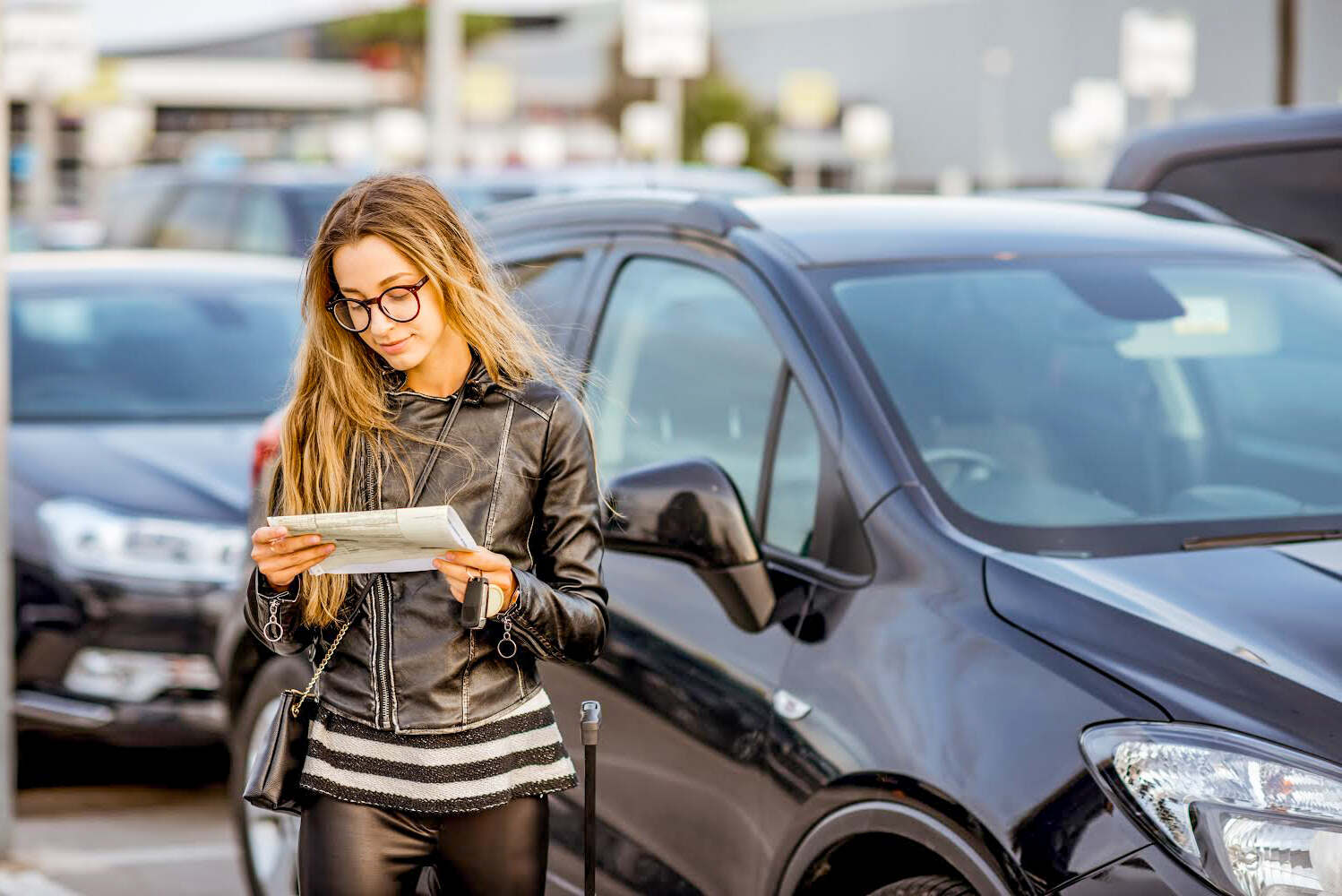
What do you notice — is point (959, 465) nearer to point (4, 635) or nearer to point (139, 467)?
point (4, 635)

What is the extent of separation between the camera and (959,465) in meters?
3.56

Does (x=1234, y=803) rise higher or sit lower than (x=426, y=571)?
lower

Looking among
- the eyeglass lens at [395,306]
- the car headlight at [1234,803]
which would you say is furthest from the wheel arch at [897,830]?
the eyeglass lens at [395,306]

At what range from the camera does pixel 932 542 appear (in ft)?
10.8

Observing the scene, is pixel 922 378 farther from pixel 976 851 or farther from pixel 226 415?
pixel 226 415

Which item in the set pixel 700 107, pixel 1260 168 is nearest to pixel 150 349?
pixel 1260 168

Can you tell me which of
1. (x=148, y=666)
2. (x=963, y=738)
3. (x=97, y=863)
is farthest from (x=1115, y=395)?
(x=148, y=666)

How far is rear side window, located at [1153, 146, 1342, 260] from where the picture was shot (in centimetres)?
550

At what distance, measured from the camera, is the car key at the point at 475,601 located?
8.69 feet

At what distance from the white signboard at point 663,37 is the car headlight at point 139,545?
1062 centimetres

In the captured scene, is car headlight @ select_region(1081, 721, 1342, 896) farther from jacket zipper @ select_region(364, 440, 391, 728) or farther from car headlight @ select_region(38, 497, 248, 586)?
car headlight @ select_region(38, 497, 248, 586)

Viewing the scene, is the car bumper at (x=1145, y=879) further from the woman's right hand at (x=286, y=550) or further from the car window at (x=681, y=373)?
the car window at (x=681, y=373)

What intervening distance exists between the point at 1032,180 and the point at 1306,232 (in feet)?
207

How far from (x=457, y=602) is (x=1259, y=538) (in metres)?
1.37
